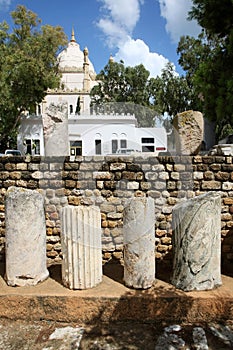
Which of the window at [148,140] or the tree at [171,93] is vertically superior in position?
the tree at [171,93]

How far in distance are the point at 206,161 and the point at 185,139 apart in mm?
547

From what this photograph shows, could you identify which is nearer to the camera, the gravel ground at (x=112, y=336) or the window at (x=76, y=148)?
the gravel ground at (x=112, y=336)

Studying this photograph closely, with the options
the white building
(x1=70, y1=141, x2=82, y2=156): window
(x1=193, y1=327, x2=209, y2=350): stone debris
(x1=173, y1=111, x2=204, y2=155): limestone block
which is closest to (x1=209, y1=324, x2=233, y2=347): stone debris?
(x1=193, y1=327, x2=209, y2=350): stone debris

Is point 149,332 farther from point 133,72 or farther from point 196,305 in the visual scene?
point 133,72

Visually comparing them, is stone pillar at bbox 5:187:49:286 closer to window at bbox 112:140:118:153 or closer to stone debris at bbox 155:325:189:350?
stone debris at bbox 155:325:189:350

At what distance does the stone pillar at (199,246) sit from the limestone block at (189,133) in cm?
125

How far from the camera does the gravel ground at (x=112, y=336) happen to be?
2695 mm

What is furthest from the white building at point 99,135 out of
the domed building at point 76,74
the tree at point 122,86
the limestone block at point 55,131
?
the domed building at point 76,74

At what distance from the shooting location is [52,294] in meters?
3.19

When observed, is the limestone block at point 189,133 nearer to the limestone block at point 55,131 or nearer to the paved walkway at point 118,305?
the limestone block at point 55,131

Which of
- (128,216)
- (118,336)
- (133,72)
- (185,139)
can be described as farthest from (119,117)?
(118,336)

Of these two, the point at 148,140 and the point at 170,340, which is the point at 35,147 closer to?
the point at 148,140

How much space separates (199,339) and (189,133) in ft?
9.51

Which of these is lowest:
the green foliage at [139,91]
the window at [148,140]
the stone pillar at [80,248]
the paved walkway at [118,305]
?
the paved walkway at [118,305]
